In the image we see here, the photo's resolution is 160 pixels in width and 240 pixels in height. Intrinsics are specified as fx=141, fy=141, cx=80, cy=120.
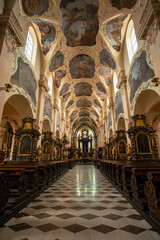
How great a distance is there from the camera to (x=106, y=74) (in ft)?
58.3

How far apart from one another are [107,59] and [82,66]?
407 cm

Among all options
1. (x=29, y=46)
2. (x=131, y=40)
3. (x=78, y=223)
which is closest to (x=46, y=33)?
(x=29, y=46)

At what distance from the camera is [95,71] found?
59.8 feet

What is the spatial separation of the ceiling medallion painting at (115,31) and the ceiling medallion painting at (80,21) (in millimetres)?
1206

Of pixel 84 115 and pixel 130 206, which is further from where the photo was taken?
pixel 84 115

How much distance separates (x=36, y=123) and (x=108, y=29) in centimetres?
1022

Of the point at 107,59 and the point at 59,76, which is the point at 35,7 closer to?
the point at 107,59

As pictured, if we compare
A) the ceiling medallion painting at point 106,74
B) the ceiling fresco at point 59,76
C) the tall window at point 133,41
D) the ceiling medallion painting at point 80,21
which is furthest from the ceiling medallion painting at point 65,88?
the tall window at point 133,41

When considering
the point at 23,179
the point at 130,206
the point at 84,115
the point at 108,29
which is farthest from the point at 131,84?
the point at 84,115

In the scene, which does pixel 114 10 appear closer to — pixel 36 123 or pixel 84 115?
pixel 36 123

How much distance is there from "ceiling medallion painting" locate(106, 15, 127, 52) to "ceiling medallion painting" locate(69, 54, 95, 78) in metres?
3.83

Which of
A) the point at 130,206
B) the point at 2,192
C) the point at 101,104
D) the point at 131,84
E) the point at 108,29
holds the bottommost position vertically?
the point at 130,206

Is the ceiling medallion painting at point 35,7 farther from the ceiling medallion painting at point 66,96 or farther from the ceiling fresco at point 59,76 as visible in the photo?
the ceiling medallion painting at point 66,96

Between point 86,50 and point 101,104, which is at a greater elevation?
point 86,50
